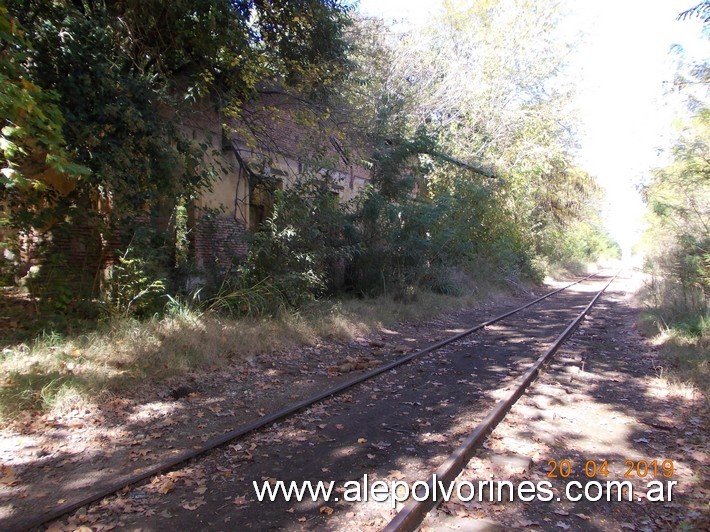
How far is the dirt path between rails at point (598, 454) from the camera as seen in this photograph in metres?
3.77

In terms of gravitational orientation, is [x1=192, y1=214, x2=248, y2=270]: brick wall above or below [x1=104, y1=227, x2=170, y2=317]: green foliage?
above

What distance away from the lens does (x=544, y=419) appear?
19.1 ft

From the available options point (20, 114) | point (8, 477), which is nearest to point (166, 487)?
point (8, 477)

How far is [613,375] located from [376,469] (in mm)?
5254

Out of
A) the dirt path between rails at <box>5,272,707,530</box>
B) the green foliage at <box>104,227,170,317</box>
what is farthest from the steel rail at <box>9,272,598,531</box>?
the green foliage at <box>104,227,170,317</box>

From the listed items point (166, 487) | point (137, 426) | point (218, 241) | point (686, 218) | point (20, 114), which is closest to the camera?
point (166, 487)

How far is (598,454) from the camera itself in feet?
16.2

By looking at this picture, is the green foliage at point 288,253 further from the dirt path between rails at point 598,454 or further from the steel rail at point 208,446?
the dirt path between rails at point 598,454

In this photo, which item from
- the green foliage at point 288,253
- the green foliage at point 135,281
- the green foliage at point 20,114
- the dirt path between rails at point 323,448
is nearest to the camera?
the dirt path between rails at point 323,448

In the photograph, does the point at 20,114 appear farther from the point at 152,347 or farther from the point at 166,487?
the point at 166,487

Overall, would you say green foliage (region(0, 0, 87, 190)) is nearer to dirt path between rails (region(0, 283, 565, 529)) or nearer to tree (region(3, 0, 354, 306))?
tree (region(3, 0, 354, 306))

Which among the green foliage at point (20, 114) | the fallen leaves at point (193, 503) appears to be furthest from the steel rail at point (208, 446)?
the green foliage at point (20, 114)

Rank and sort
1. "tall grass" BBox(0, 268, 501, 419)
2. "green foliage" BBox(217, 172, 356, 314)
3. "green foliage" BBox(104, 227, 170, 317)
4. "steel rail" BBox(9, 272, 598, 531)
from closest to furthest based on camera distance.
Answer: "steel rail" BBox(9, 272, 598, 531)
"tall grass" BBox(0, 268, 501, 419)
"green foliage" BBox(104, 227, 170, 317)
"green foliage" BBox(217, 172, 356, 314)

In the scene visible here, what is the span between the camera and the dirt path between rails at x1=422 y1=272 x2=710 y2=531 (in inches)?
149
